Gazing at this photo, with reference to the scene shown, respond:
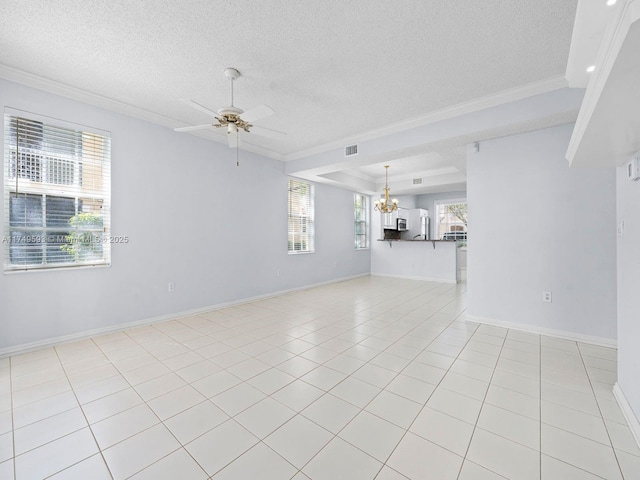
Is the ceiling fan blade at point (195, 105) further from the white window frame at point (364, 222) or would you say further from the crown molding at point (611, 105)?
the white window frame at point (364, 222)

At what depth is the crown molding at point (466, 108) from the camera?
294 centimetres

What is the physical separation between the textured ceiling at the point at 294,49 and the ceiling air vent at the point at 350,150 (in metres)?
1.10

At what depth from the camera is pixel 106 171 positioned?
3.46m

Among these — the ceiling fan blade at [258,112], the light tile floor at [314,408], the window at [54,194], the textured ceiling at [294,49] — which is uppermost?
the textured ceiling at [294,49]

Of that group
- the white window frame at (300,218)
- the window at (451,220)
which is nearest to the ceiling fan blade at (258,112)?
the white window frame at (300,218)

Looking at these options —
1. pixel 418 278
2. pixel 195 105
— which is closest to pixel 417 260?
pixel 418 278

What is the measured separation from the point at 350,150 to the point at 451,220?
592 centimetres

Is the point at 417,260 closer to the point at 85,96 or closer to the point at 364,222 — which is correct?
the point at 364,222

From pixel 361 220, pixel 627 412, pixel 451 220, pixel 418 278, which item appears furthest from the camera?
pixel 451 220

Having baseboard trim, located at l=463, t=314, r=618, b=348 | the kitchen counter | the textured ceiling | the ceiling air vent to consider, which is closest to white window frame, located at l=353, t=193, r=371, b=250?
the kitchen counter

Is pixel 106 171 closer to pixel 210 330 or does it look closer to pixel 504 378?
pixel 210 330

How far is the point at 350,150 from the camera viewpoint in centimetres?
475

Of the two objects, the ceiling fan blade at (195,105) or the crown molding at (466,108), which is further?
the crown molding at (466,108)

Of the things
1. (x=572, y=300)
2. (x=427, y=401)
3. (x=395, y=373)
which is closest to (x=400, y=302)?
(x=572, y=300)
